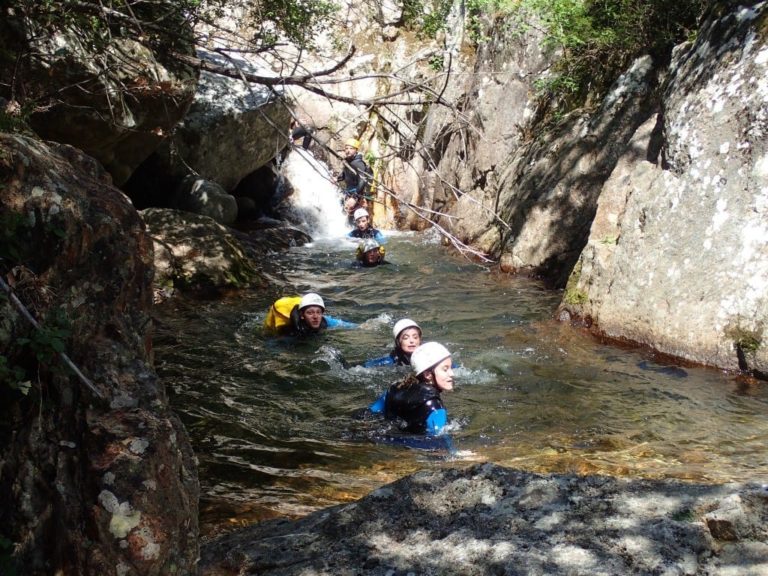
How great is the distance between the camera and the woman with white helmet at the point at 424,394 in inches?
225

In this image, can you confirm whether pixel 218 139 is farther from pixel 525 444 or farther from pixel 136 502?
pixel 136 502

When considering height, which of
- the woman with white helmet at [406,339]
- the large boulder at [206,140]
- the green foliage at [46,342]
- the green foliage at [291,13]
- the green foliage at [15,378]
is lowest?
the woman with white helmet at [406,339]

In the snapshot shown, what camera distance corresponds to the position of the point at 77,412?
2.59 metres

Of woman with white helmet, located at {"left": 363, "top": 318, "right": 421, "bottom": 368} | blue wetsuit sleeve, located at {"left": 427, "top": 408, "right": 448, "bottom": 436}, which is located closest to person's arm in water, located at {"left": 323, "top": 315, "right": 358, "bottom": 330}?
woman with white helmet, located at {"left": 363, "top": 318, "right": 421, "bottom": 368}

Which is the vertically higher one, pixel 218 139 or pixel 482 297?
pixel 218 139

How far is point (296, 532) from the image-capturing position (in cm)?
316

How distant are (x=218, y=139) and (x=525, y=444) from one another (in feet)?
33.3

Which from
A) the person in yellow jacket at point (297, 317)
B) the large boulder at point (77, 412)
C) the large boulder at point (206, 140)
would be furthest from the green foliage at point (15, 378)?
the large boulder at point (206, 140)

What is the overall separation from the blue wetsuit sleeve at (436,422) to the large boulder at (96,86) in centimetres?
333

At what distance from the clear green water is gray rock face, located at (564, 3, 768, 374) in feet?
1.25

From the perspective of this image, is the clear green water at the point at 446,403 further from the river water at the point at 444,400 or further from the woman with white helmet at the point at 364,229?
the woman with white helmet at the point at 364,229

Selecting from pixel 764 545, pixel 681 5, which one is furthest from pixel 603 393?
pixel 681 5

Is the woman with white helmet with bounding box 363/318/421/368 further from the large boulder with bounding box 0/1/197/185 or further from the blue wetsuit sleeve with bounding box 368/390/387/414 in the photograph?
the large boulder with bounding box 0/1/197/185

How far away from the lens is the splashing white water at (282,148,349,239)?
1716 cm
